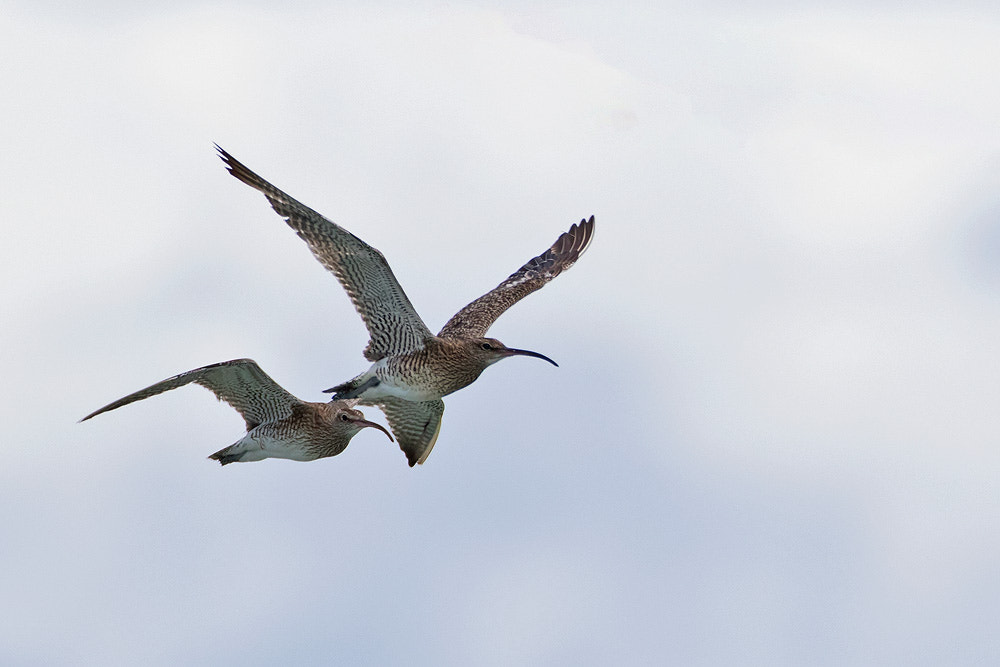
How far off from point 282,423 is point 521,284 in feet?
18.1

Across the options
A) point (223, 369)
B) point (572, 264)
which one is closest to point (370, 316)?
point (223, 369)

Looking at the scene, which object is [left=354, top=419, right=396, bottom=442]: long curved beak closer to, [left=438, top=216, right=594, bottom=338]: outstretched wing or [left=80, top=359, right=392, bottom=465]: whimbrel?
[left=80, top=359, right=392, bottom=465]: whimbrel

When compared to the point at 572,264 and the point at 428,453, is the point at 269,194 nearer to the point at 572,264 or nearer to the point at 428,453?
the point at 428,453

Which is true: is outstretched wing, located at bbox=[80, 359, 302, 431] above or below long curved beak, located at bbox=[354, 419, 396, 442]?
above

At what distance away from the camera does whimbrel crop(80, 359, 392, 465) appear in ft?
62.2

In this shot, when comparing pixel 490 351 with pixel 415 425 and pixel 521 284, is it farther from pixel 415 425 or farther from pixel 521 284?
pixel 521 284

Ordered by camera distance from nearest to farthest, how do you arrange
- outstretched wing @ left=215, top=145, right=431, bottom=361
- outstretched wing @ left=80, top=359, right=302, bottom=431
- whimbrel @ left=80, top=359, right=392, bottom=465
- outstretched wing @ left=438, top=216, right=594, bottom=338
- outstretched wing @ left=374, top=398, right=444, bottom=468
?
outstretched wing @ left=215, top=145, right=431, bottom=361, outstretched wing @ left=80, top=359, right=302, bottom=431, whimbrel @ left=80, top=359, right=392, bottom=465, outstretched wing @ left=374, top=398, right=444, bottom=468, outstretched wing @ left=438, top=216, right=594, bottom=338

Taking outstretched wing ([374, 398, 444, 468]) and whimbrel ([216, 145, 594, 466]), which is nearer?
whimbrel ([216, 145, 594, 466])

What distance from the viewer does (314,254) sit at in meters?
18.0

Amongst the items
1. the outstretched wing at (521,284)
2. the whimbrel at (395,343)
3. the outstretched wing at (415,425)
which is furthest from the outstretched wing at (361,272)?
the outstretched wing at (415,425)

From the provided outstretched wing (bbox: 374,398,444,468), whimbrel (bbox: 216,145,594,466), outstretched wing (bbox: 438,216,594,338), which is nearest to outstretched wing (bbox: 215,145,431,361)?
whimbrel (bbox: 216,145,594,466)

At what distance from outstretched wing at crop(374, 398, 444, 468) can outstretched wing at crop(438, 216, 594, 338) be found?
1.15m

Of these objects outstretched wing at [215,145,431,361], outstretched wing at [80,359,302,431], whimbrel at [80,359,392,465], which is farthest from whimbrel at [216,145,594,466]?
outstretched wing at [80,359,302,431]

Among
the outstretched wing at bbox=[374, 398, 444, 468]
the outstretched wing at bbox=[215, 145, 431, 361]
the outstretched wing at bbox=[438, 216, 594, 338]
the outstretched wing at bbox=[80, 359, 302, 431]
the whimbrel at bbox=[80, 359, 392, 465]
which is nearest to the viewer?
the outstretched wing at bbox=[215, 145, 431, 361]
